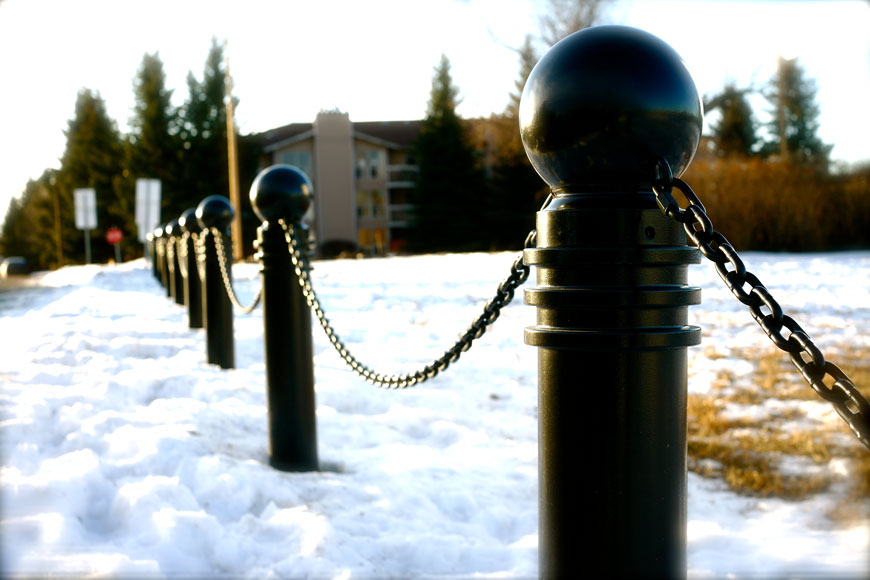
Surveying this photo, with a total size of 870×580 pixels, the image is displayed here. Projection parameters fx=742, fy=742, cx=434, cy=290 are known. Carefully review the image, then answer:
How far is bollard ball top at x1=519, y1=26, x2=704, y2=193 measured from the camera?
1361 mm

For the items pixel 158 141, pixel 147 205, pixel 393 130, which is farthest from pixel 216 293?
pixel 393 130

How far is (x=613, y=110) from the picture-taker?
4.46ft

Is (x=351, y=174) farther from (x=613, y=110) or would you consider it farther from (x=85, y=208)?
(x=613, y=110)

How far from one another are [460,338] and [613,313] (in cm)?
74

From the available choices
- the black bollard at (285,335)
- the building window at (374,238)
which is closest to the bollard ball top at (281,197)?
the black bollard at (285,335)

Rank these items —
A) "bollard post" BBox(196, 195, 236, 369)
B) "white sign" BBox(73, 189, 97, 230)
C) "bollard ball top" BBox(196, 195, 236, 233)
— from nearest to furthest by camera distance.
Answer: "bollard post" BBox(196, 195, 236, 369), "bollard ball top" BBox(196, 195, 236, 233), "white sign" BBox(73, 189, 97, 230)

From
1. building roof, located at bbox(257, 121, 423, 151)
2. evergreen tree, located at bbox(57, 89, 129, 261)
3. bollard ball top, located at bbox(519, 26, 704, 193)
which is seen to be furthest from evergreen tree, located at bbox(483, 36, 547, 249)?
bollard ball top, located at bbox(519, 26, 704, 193)

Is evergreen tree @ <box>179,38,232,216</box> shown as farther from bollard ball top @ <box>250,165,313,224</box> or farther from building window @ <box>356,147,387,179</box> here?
bollard ball top @ <box>250,165,313,224</box>

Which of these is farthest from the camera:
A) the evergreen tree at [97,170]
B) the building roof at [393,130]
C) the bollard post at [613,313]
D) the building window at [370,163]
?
the building roof at [393,130]

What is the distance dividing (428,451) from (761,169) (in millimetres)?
19730

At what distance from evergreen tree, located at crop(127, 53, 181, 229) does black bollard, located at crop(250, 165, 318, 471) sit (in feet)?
154

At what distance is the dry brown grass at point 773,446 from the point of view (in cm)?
315

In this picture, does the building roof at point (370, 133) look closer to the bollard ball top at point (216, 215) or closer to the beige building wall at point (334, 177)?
the beige building wall at point (334, 177)

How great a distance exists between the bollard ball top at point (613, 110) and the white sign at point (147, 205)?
22.0 meters
